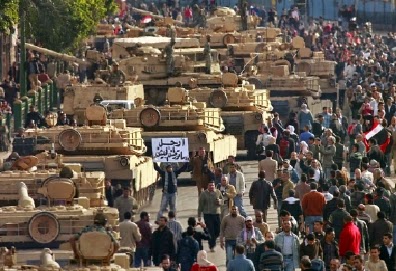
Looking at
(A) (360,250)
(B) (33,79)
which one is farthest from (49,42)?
(A) (360,250)

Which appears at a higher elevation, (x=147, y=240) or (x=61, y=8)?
(x=61, y=8)

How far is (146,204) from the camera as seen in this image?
4259 cm

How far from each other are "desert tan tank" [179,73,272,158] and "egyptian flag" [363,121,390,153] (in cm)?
357

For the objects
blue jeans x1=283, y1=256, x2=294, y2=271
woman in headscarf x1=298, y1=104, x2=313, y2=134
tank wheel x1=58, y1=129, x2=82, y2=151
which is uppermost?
woman in headscarf x1=298, y1=104, x2=313, y2=134

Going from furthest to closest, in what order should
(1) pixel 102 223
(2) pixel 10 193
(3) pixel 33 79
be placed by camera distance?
1. (3) pixel 33 79
2. (2) pixel 10 193
3. (1) pixel 102 223

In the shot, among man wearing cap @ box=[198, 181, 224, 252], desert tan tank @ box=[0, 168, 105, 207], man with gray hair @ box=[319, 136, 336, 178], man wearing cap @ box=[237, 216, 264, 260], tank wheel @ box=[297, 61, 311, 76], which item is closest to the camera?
man wearing cap @ box=[237, 216, 264, 260]

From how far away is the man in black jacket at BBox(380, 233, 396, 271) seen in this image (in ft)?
105

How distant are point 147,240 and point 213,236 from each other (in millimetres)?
3448

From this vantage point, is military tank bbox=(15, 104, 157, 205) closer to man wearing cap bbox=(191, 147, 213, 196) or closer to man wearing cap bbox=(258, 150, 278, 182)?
man wearing cap bbox=(191, 147, 213, 196)

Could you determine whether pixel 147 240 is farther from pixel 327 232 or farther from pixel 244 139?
pixel 244 139

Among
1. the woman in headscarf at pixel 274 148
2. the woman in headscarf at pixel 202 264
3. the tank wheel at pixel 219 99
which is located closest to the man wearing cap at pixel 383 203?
the woman in headscarf at pixel 202 264

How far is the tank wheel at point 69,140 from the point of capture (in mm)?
41719

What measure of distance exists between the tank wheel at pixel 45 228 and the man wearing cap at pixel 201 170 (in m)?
10.6

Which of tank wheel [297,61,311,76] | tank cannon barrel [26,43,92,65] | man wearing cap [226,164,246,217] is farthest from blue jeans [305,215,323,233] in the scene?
tank wheel [297,61,311,76]
